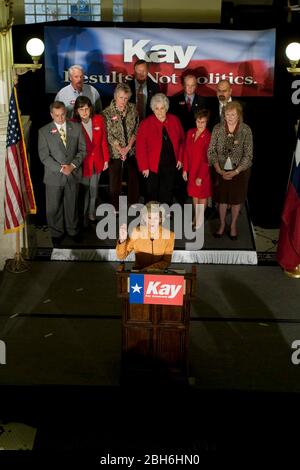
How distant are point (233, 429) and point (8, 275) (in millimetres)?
3586

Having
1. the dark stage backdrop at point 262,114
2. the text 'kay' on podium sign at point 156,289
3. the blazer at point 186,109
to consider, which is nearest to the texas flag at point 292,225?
the blazer at point 186,109

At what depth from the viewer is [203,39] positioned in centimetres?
1117

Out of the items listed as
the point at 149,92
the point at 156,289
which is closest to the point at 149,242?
the point at 156,289

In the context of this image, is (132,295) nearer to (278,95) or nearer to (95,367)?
(95,367)

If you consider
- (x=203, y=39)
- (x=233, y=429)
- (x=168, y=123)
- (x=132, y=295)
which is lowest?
(x=233, y=429)

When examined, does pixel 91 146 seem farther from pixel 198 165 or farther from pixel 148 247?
pixel 148 247

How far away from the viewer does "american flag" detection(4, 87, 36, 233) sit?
358 inches

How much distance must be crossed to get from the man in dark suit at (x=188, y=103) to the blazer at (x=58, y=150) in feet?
4.88

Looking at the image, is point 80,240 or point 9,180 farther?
point 80,240

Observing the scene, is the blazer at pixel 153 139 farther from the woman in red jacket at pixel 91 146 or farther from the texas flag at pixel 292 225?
the texas flag at pixel 292 225

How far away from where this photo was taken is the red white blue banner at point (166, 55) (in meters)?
11.2

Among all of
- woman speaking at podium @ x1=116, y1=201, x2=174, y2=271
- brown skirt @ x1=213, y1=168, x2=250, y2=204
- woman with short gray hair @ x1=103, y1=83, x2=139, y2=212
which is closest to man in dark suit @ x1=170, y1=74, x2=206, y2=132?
woman with short gray hair @ x1=103, y1=83, x2=139, y2=212

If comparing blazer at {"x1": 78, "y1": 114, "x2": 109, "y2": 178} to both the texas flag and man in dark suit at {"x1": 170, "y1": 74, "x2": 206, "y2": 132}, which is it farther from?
the texas flag

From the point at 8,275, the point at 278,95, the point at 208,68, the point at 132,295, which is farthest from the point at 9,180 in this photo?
the point at 278,95
